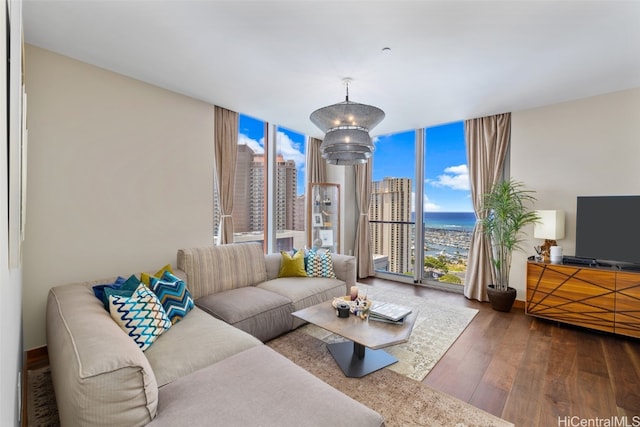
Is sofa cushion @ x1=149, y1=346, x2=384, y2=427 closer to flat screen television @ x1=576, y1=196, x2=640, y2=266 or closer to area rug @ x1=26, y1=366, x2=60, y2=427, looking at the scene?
area rug @ x1=26, y1=366, x2=60, y2=427

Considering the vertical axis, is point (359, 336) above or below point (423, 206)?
below

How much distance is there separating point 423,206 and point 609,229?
232 centimetres

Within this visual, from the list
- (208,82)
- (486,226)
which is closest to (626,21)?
(486,226)

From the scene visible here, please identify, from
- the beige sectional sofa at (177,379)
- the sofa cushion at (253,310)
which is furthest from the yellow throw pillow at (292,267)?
the beige sectional sofa at (177,379)

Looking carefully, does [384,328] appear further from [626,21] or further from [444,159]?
[444,159]

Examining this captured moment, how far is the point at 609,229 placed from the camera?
10.2 feet

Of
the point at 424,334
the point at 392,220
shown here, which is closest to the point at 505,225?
the point at 424,334

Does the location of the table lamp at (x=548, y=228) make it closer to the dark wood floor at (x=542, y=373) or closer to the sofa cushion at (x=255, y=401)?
the dark wood floor at (x=542, y=373)

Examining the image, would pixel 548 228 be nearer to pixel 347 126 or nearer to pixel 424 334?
pixel 424 334

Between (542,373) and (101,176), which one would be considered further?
(101,176)

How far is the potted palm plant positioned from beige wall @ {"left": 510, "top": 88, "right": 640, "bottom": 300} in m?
0.15

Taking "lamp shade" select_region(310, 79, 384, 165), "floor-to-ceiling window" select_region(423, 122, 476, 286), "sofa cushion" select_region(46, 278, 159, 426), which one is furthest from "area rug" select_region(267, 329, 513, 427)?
"floor-to-ceiling window" select_region(423, 122, 476, 286)

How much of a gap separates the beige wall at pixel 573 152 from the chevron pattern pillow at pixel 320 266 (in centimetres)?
262

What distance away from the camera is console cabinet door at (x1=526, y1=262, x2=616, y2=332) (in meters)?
2.94
